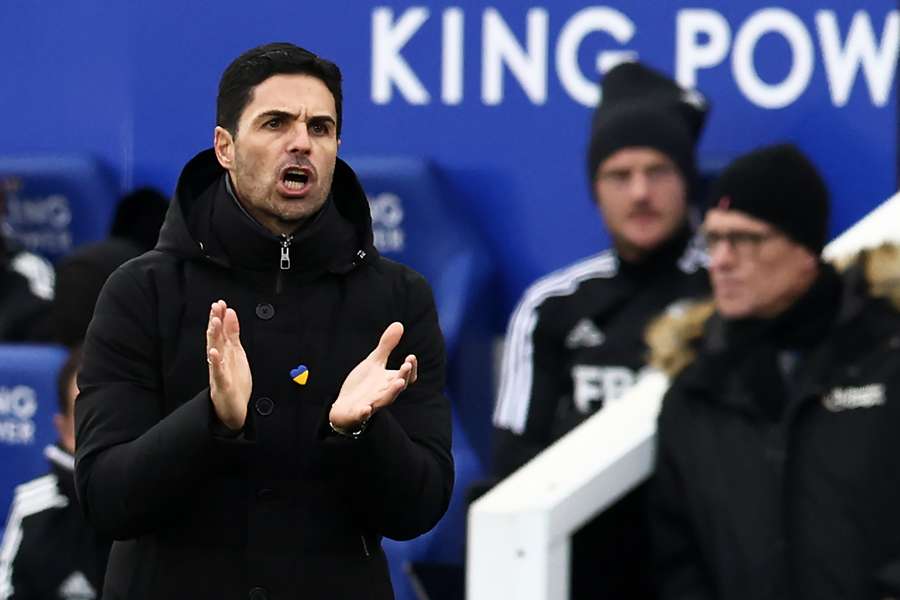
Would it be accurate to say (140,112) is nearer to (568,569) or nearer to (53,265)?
(53,265)

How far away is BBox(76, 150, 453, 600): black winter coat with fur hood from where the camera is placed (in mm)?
2891

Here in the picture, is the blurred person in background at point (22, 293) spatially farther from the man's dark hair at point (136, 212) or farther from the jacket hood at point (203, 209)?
the jacket hood at point (203, 209)

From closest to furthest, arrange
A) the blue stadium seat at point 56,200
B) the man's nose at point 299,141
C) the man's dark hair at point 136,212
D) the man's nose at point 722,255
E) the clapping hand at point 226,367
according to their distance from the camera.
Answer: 1. the clapping hand at point 226,367
2. the man's nose at point 299,141
3. the man's nose at point 722,255
4. the man's dark hair at point 136,212
5. the blue stadium seat at point 56,200

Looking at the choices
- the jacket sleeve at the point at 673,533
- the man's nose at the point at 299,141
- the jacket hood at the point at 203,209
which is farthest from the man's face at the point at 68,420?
the man's nose at the point at 299,141

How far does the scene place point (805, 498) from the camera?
4555 millimetres

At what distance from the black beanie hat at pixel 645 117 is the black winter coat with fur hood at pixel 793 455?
3.45ft

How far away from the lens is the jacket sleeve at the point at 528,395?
5.75 meters

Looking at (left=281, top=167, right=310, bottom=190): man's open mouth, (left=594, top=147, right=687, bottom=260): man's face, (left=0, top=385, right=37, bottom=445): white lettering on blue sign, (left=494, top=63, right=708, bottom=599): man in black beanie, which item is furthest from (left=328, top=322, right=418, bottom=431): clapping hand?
(left=0, top=385, right=37, bottom=445): white lettering on blue sign

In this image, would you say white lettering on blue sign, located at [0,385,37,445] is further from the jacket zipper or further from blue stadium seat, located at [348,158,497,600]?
the jacket zipper

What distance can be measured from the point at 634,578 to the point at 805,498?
2.02 ft

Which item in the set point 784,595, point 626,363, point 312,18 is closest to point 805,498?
point 784,595

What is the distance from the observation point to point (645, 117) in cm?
590

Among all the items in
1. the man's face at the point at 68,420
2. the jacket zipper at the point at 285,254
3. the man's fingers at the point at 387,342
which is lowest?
the man's face at the point at 68,420

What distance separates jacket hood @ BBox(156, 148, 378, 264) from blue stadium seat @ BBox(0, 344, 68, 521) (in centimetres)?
398
